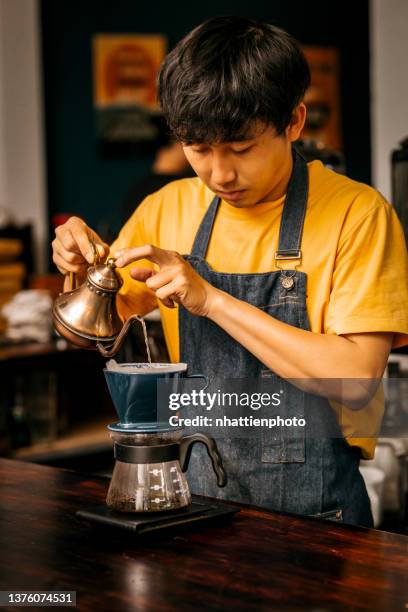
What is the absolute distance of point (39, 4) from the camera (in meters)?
6.09

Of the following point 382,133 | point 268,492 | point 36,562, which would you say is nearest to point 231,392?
point 268,492

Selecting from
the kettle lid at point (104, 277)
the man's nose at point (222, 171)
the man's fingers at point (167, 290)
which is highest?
the man's nose at point (222, 171)

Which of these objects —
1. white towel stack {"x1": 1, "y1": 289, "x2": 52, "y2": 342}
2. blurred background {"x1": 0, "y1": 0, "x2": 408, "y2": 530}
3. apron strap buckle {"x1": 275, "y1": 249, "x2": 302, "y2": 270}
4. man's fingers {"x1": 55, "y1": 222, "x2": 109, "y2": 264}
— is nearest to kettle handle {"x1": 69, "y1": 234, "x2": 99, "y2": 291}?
man's fingers {"x1": 55, "y1": 222, "x2": 109, "y2": 264}

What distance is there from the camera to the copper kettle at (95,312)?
1.78m

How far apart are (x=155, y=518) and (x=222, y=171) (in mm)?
646

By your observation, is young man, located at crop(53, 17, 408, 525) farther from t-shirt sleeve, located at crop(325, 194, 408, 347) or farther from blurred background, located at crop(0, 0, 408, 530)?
blurred background, located at crop(0, 0, 408, 530)

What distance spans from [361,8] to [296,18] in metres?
0.58

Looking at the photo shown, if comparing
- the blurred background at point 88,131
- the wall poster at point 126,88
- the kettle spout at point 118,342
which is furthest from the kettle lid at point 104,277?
the wall poster at point 126,88

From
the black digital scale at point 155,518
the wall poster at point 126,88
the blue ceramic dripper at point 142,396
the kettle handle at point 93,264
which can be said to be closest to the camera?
the black digital scale at point 155,518

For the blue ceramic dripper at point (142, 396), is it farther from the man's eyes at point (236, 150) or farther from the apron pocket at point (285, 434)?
the man's eyes at point (236, 150)

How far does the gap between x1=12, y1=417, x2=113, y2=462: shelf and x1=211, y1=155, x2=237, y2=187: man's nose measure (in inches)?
130

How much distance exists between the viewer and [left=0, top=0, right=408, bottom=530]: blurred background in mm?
4887

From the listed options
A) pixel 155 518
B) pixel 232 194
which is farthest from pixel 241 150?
pixel 155 518

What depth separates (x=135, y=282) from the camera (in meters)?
2.10
